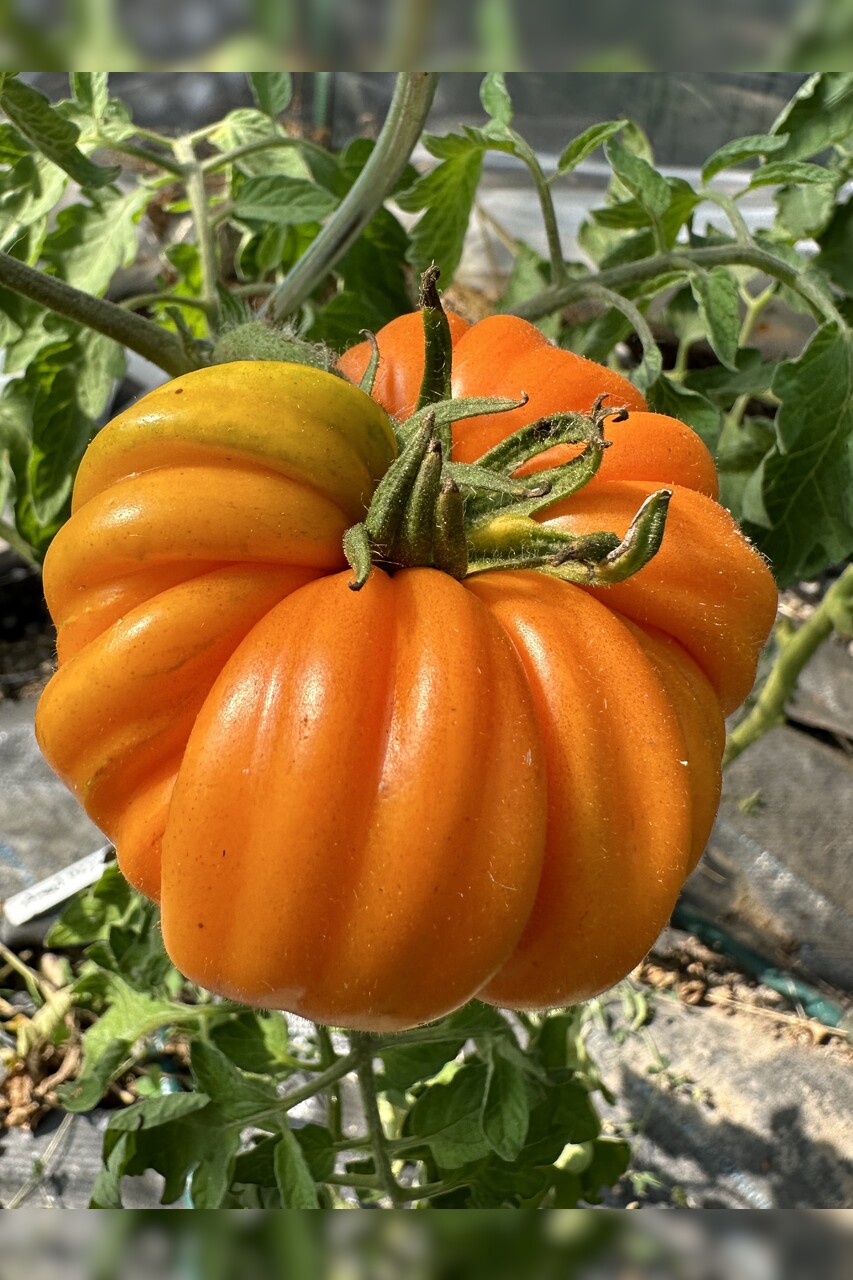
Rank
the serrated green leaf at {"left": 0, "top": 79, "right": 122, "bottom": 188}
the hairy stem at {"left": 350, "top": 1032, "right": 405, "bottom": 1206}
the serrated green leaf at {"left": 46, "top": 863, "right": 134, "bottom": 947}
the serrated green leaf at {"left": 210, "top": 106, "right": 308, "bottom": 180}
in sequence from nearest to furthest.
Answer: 1. the serrated green leaf at {"left": 0, "top": 79, "right": 122, "bottom": 188}
2. the hairy stem at {"left": 350, "top": 1032, "right": 405, "bottom": 1206}
3. the serrated green leaf at {"left": 46, "top": 863, "right": 134, "bottom": 947}
4. the serrated green leaf at {"left": 210, "top": 106, "right": 308, "bottom": 180}

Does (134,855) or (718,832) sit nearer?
(134,855)

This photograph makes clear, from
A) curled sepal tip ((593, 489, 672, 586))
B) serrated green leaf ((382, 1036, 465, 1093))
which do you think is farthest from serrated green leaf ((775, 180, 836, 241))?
serrated green leaf ((382, 1036, 465, 1093))

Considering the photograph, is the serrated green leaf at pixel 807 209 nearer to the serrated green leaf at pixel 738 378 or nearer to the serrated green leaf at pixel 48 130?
the serrated green leaf at pixel 738 378

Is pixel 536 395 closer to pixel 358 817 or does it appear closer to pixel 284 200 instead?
pixel 358 817

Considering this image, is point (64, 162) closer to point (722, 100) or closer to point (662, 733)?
point (662, 733)

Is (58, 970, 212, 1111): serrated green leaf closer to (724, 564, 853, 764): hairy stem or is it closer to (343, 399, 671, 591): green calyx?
(343, 399, 671, 591): green calyx

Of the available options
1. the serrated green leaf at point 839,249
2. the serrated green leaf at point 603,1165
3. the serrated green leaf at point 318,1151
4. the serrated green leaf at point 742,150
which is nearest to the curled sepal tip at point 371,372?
the serrated green leaf at point 742,150

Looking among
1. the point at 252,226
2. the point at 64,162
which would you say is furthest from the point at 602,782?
the point at 252,226
